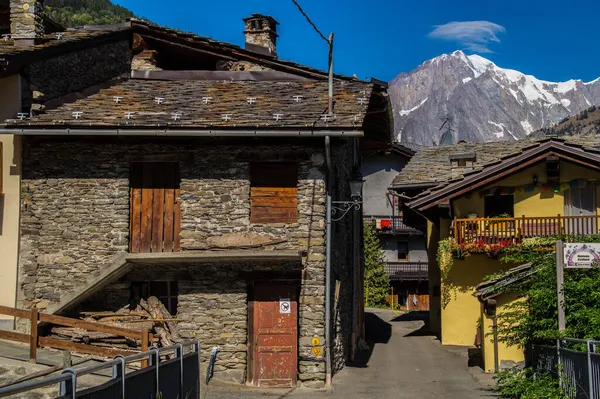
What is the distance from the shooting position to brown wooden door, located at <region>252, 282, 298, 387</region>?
15.4 meters

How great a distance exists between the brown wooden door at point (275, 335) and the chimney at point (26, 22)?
25.3 feet

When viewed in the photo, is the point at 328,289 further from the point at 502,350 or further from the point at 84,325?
the point at 84,325

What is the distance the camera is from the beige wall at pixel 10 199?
15.8 m

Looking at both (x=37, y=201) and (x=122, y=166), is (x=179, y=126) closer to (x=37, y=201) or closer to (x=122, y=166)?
(x=122, y=166)

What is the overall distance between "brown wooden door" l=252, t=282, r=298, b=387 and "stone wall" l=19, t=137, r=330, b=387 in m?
0.59

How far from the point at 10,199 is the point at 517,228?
12714mm

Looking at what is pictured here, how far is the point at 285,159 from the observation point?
15.6 metres

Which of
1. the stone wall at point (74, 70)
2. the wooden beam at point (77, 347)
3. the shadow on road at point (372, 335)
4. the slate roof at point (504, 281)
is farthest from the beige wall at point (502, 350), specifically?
the stone wall at point (74, 70)

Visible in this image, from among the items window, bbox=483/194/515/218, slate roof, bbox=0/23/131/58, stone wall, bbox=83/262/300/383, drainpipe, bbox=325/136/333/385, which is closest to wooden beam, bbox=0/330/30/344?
stone wall, bbox=83/262/300/383

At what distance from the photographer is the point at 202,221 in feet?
51.2

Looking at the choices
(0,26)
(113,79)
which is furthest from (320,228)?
(0,26)

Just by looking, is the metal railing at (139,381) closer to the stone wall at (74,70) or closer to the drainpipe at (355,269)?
the stone wall at (74,70)

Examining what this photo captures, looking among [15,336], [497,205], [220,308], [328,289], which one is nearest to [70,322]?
[15,336]

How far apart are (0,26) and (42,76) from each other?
5936 millimetres
